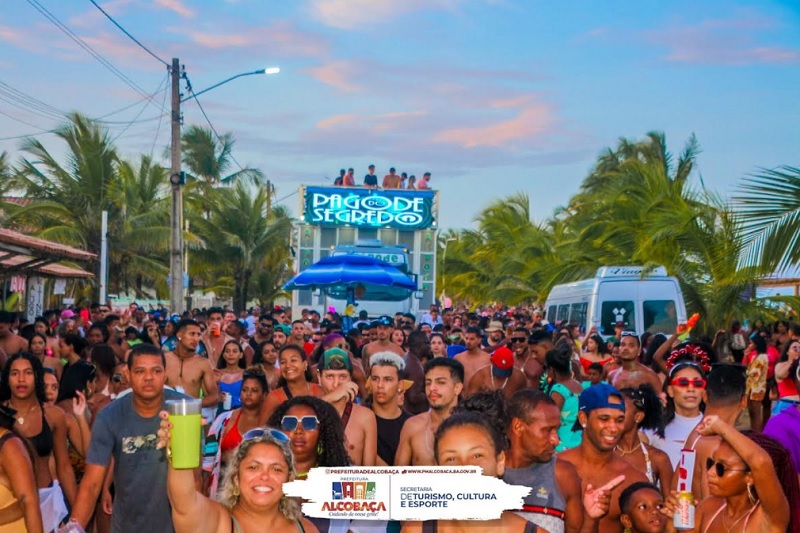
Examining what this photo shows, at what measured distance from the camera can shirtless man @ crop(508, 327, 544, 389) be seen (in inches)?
417

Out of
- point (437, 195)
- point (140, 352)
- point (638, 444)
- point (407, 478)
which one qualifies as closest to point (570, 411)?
point (638, 444)

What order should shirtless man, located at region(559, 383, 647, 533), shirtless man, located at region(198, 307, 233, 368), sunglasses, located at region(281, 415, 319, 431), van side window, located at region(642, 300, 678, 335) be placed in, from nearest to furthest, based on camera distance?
1. sunglasses, located at region(281, 415, 319, 431)
2. shirtless man, located at region(559, 383, 647, 533)
3. shirtless man, located at region(198, 307, 233, 368)
4. van side window, located at region(642, 300, 678, 335)

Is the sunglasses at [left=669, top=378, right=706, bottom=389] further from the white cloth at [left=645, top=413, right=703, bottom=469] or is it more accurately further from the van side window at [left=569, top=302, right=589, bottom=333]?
the van side window at [left=569, top=302, right=589, bottom=333]

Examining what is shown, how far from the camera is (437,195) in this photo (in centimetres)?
2744

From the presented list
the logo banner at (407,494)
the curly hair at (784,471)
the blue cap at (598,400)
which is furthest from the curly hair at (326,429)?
the logo banner at (407,494)

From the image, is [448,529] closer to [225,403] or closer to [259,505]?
[259,505]

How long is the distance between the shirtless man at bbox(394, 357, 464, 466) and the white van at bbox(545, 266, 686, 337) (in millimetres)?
12868

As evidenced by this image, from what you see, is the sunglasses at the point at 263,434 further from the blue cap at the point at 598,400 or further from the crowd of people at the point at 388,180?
the crowd of people at the point at 388,180

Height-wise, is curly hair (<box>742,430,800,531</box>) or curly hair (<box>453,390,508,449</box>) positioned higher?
curly hair (<box>453,390,508,449</box>)

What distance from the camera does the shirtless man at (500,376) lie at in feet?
33.6

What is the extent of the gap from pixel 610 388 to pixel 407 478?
3.60 meters

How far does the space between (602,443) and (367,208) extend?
21068 mm

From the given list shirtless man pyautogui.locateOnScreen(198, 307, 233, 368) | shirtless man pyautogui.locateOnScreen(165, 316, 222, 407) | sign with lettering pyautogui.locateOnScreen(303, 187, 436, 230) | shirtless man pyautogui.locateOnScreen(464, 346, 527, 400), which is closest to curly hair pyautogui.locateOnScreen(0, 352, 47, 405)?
shirtless man pyautogui.locateOnScreen(165, 316, 222, 407)

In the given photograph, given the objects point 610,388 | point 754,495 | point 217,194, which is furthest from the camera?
point 217,194
